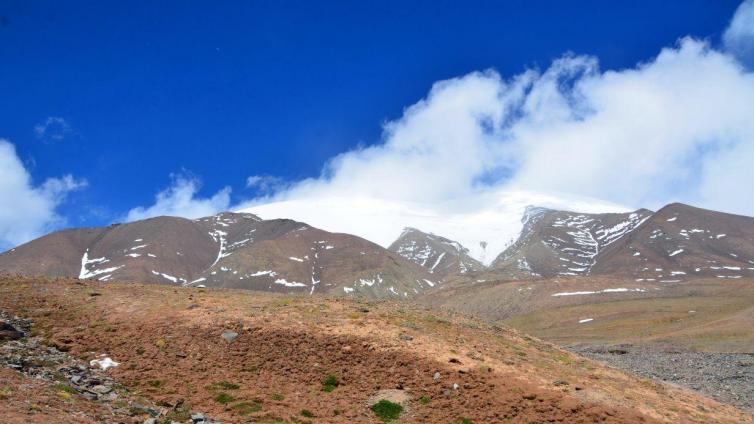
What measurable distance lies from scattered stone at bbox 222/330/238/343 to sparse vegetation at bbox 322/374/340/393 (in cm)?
452

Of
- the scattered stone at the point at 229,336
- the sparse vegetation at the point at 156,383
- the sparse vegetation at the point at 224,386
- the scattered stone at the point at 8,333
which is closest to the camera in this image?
the sparse vegetation at the point at 156,383

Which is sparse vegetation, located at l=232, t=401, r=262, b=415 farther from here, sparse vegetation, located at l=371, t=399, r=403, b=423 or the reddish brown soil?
sparse vegetation, located at l=371, t=399, r=403, b=423

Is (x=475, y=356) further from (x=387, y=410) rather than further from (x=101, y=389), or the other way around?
(x=101, y=389)

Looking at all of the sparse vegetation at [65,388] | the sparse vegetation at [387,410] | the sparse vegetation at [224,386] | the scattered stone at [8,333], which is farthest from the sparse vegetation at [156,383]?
the sparse vegetation at [387,410]

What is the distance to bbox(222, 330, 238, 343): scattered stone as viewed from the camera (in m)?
23.9

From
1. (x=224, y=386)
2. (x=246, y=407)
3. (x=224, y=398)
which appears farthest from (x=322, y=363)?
(x=224, y=398)

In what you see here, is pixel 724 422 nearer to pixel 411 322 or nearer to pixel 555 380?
pixel 555 380

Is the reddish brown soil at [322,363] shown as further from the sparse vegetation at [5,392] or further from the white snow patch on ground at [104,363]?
the sparse vegetation at [5,392]

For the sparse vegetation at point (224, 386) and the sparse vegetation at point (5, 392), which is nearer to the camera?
the sparse vegetation at point (5, 392)

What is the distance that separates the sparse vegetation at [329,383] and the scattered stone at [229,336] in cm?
452

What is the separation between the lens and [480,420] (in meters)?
19.6

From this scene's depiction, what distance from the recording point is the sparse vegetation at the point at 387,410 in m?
19.9

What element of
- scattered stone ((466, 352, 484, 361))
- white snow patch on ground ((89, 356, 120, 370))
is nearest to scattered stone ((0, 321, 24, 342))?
white snow patch on ground ((89, 356, 120, 370))

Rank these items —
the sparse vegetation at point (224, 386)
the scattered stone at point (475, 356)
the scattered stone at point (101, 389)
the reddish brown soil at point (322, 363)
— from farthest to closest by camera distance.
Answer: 1. the scattered stone at point (475, 356)
2. the sparse vegetation at point (224, 386)
3. the reddish brown soil at point (322, 363)
4. the scattered stone at point (101, 389)
